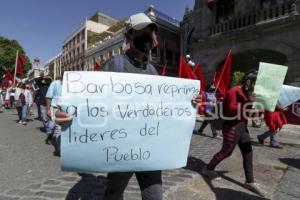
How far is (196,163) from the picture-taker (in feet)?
17.6

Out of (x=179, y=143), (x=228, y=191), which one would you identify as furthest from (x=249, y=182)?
(x=179, y=143)

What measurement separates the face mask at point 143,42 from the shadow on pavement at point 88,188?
1.93 metres

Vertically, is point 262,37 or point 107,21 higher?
point 107,21

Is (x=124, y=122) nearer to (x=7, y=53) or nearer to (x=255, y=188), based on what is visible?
(x=255, y=188)

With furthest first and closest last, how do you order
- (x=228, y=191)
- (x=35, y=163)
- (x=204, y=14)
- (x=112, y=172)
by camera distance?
(x=204, y=14) → (x=35, y=163) → (x=228, y=191) → (x=112, y=172)

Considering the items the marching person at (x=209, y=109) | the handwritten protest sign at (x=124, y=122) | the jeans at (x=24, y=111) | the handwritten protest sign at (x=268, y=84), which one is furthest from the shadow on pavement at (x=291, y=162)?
the jeans at (x=24, y=111)

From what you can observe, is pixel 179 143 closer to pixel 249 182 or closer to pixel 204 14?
pixel 249 182

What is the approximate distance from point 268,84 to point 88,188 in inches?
111

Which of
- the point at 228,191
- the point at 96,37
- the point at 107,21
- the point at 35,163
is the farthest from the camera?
the point at 107,21

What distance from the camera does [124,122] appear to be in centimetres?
Answer: 226

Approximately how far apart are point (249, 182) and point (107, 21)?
49.0 meters

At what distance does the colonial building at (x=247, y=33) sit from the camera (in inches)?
544

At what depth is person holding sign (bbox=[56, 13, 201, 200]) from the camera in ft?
7.61

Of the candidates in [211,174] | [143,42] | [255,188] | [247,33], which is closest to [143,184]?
[143,42]
